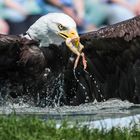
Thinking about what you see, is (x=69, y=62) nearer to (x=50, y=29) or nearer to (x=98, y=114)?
(x=50, y=29)

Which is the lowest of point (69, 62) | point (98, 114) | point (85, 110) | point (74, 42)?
point (98, 114)

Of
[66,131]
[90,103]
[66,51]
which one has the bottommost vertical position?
[66,131]

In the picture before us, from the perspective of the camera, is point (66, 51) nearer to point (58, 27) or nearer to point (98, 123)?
point (58, 27)

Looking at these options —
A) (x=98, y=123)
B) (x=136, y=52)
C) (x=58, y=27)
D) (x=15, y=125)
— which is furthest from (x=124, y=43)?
(x=15, y=125)

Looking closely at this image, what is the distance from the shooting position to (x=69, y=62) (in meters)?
9.08

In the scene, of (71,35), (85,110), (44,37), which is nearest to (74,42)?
(71,35)

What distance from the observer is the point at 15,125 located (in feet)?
18.1

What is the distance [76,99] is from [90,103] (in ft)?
0.57

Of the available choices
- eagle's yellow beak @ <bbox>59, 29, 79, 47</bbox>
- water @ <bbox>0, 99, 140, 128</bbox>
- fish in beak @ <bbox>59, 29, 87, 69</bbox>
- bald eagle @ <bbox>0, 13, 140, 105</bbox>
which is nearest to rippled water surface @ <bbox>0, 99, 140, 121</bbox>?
water @ <bbox>0, 99, 140, 128</bbox>

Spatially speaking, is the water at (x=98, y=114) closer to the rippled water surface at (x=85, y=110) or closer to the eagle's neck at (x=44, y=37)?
the rippled water surface at (x=85, y=110)

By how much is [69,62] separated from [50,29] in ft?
1.47

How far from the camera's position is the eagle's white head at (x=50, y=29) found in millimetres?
8883

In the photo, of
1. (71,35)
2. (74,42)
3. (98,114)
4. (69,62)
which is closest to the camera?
(98,114)

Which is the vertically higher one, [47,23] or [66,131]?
[47,23]
